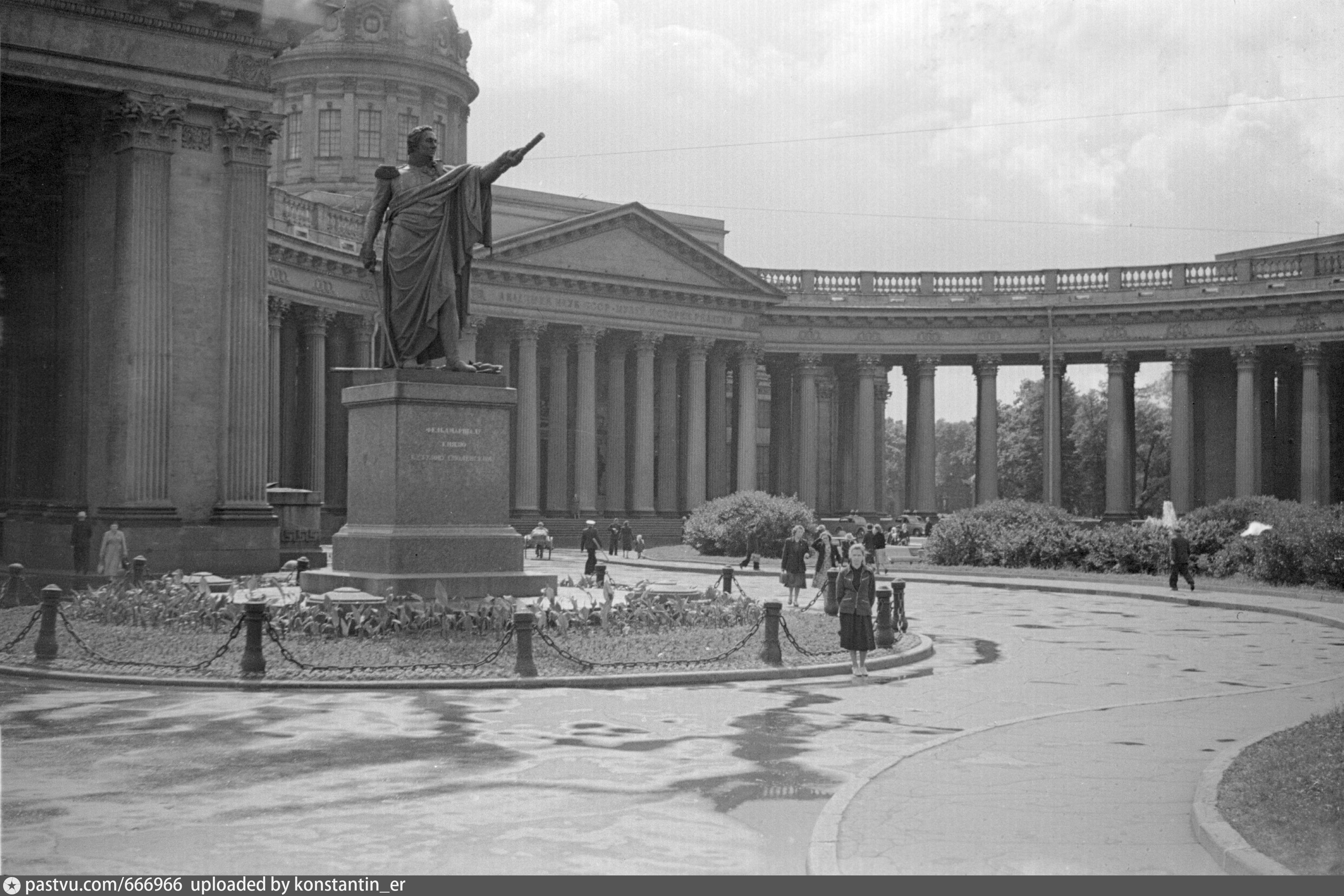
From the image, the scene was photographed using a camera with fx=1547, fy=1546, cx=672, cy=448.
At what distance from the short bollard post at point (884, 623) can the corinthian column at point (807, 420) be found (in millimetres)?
59696

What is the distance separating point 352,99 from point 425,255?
67.5 meters

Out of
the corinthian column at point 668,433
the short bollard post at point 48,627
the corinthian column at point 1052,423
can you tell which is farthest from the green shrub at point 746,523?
the short bollard post at point 48,627

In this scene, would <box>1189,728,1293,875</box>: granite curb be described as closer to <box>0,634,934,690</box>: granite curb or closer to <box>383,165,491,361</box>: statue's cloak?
<box>0,634,934,690</box>: granite curb

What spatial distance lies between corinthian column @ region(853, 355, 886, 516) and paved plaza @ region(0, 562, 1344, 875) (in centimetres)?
6273

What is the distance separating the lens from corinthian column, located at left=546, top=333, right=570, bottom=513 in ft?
254

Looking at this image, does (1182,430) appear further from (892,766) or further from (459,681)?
(892,766)

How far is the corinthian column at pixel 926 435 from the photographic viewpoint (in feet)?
271

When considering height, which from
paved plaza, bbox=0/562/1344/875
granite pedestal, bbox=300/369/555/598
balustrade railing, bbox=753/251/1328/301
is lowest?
paved plaza, bbox=0/562/1344/875

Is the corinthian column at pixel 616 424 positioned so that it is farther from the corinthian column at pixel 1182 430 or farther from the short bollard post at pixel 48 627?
the short bollard post at pixel 48 627

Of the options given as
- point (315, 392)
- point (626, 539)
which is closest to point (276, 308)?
point (315, 392)

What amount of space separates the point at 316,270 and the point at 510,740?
175ft

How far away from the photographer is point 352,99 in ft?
279

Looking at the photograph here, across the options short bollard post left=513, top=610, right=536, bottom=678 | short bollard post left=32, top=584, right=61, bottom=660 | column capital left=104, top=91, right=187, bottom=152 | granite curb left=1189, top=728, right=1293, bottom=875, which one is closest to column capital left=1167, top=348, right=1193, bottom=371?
column capital left=104, top=91, right=187, bottom=152
